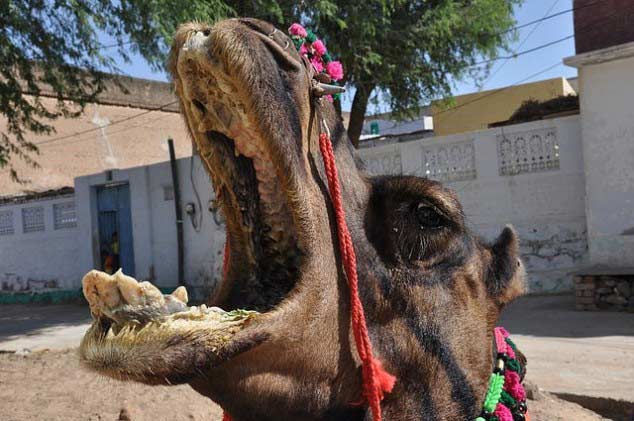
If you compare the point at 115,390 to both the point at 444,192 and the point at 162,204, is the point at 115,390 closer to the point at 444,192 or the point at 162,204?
the point at 444,192

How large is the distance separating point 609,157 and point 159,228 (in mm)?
9697

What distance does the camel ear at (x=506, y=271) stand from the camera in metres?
2.10

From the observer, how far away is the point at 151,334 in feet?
4.45

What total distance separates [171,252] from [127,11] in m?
7.23

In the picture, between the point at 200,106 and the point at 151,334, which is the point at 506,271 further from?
the point at 151,334

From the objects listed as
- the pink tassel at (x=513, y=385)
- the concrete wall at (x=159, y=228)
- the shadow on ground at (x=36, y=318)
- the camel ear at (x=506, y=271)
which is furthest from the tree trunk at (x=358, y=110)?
the pink tassel at (x=513, y=385)

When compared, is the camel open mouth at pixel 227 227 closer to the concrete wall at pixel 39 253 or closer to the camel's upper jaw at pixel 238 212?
the camel's upper jaw at pixel 238 212

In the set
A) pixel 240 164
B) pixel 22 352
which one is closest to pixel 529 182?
pixel 22 352

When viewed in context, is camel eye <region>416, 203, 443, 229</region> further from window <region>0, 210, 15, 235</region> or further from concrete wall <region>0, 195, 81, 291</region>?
window <region>0, 210, 15, 235</region>

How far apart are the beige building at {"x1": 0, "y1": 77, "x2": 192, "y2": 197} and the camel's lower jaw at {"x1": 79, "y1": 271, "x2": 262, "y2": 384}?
1995 centimetres

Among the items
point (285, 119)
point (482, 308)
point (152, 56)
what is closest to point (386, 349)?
point (482, 308)

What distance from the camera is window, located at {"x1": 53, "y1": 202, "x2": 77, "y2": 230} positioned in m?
17.2

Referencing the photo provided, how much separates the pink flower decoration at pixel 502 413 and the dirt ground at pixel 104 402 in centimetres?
163

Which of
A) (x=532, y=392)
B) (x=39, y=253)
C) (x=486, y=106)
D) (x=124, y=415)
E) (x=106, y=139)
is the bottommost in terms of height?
(x=124, y=415)
